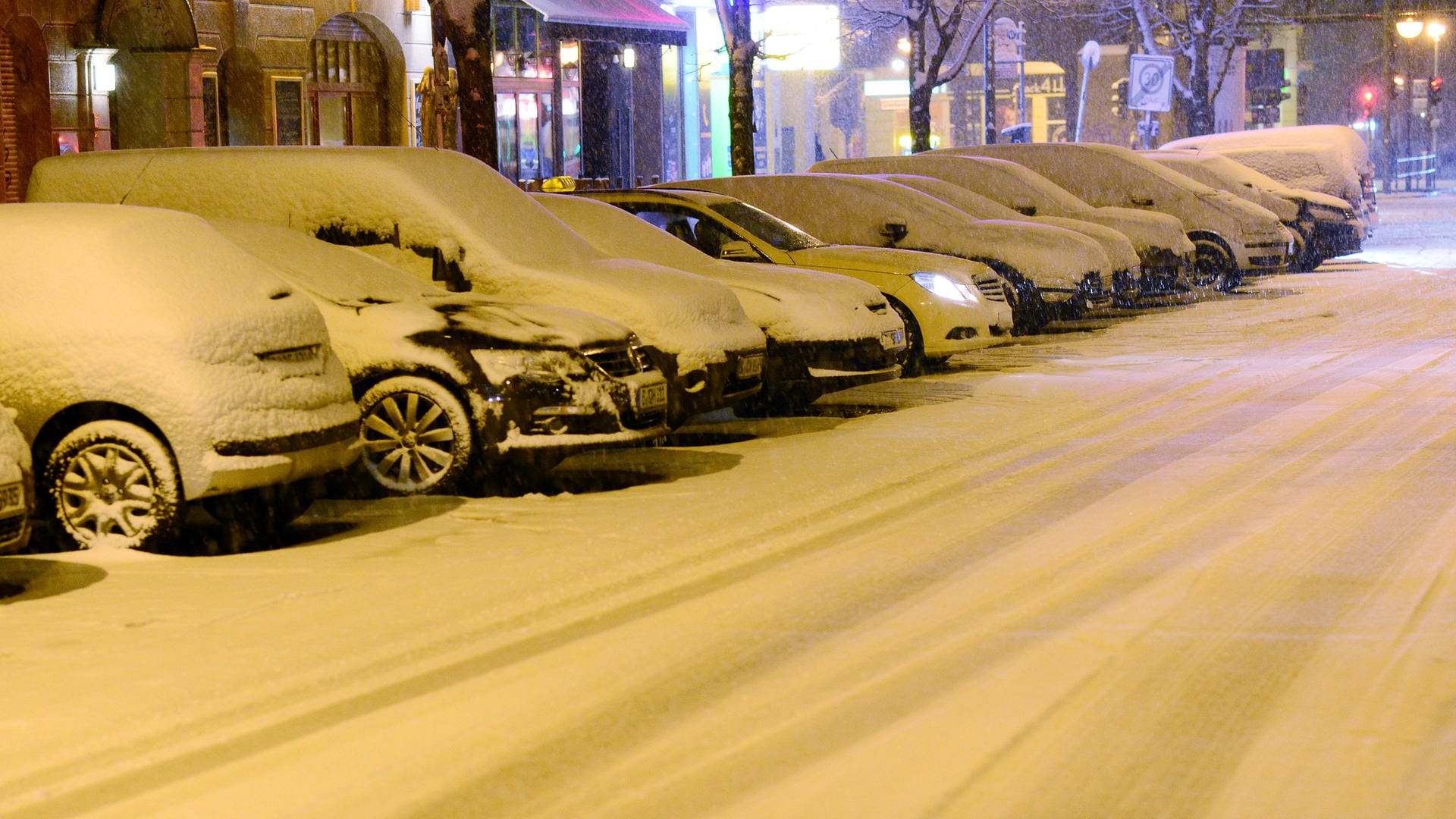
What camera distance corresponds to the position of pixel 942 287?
534 inches

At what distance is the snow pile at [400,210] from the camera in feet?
32.5

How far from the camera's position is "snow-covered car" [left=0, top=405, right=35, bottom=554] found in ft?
21.4

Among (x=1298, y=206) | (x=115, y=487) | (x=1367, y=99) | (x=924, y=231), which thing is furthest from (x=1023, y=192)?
(x=1367, y=99)

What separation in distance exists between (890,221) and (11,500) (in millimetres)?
10273

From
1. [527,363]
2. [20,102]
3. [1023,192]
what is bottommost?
[527,363]

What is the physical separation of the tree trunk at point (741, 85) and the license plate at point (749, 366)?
13.9 metres

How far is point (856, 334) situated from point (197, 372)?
17.2 ft

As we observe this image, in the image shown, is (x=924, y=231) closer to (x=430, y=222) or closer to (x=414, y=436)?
(x=430, y=222)

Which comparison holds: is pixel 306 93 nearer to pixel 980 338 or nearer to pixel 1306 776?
pixel 980 338

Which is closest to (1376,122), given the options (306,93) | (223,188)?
(306,93)

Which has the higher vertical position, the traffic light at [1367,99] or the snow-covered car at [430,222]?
the traffic light at [1367,99]

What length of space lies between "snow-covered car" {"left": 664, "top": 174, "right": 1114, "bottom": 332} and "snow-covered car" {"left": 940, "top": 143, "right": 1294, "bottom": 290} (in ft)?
19.7

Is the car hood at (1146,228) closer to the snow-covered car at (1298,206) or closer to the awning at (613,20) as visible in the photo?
the snow-covered car at (1298,206)

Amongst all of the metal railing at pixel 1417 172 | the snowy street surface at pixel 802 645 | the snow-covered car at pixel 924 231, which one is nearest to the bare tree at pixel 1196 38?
the metal railing at pixel 1417 172
